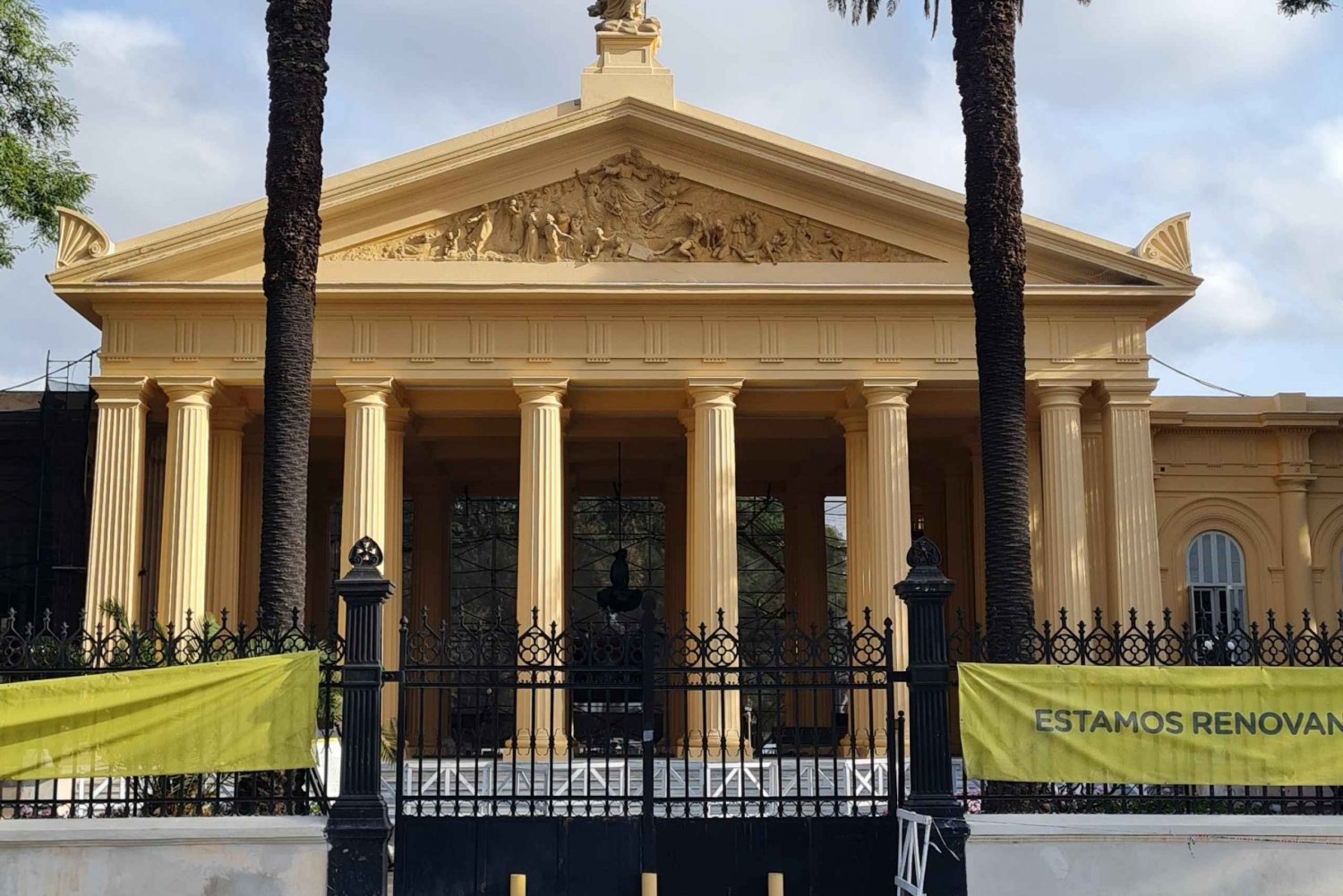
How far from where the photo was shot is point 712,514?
23.8 m

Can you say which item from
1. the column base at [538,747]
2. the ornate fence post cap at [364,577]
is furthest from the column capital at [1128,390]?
the ornate fence post cap at [364,577]

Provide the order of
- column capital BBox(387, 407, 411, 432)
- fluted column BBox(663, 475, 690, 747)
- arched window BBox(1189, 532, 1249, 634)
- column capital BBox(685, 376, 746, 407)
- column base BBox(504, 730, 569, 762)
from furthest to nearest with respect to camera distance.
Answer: fluted column BBox(663, 475, 690, 747) < arched window BBox(1189, 532, 1249, 634) < column capital BBox(387, 407, 411, 432) < column capital BBox(685, 376, 746, 407) < column base BBox(504, 730, 569, 762)

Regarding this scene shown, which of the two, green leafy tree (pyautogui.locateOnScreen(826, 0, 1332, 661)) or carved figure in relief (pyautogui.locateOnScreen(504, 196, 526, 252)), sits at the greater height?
carved figure in relief (pyautogui.locateOnScreen(504, 196, 526, 252))

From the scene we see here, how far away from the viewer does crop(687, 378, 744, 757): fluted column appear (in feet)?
77.3

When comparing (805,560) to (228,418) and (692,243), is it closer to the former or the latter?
(692,243)

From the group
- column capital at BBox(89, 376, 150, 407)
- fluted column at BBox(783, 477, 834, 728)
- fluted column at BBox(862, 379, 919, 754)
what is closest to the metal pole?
fluted column at BBox(862, 379, 919, 754)

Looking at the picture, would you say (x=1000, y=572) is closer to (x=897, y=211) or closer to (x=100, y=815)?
(x=100, y=815)

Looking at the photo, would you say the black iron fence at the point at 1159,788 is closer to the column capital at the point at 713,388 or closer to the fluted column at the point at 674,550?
the column capital at the point at 713,388

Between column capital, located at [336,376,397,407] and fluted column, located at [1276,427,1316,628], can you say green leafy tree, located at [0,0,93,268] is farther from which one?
fluted column, located at [1276,427,1316,628]

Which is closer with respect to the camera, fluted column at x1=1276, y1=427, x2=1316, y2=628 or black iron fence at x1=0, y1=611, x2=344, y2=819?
black iron fence at x1=0, y1=611, x2=344, y2=819

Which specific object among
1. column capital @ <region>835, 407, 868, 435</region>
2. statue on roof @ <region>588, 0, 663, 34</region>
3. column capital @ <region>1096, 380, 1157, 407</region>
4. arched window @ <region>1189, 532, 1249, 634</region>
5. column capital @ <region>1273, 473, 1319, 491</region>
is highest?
statue on roof @ <region>588, 0, 663, 34</region>

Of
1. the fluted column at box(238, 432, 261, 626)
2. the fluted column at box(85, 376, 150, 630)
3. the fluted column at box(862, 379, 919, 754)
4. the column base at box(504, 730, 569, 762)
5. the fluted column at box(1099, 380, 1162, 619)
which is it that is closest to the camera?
the column base at box(504, 730, 569, 762)

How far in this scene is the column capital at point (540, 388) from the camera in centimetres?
2394

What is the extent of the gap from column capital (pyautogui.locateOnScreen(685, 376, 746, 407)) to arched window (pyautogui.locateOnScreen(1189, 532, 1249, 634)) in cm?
1021
